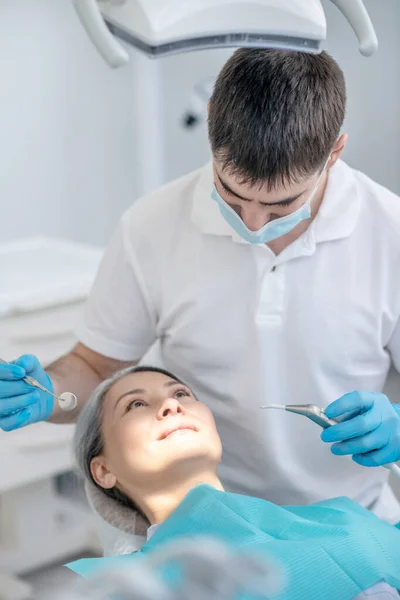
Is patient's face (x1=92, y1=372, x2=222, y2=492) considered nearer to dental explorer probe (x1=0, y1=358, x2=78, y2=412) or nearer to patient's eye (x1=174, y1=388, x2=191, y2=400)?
patient's eye (x1=174, y1=388, x2=191, y2=400)

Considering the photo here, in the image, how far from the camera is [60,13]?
118 inches

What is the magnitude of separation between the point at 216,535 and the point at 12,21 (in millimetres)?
2105

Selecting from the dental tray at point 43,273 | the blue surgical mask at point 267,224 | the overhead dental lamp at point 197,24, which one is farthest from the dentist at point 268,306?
the dental tray at point 43,273

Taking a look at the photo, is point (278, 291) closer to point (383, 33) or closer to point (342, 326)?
point (342, 326)

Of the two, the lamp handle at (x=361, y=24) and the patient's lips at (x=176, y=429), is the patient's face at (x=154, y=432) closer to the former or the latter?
the patient's lips at (x=176, y=429)

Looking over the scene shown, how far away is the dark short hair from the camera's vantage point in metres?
1.26

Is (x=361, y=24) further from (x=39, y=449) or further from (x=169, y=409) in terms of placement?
(x=39, y=449)

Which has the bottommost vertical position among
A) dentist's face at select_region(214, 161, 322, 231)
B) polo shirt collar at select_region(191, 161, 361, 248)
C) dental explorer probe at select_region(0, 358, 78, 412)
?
dental explorer probe at select_region(0, 358, 78, 412)

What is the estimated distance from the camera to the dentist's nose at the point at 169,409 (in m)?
1.56

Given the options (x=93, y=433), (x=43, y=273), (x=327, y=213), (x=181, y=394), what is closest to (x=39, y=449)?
(x=43, y=273)

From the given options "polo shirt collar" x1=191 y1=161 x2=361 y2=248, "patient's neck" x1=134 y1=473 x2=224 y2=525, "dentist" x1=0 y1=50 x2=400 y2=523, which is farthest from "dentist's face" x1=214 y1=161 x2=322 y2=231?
"patient's neck" x1=134 y1=473 x2=224 y2=525

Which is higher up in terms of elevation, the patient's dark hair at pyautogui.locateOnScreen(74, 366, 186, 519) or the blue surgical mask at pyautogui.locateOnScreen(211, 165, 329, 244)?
the blue surgical mask at pyautogui.locateOnScreen(211, 165, 329, 244)

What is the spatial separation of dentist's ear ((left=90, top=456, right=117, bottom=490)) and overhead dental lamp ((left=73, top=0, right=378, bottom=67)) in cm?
88

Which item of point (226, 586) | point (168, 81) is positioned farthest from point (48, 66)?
point (226, 586)
